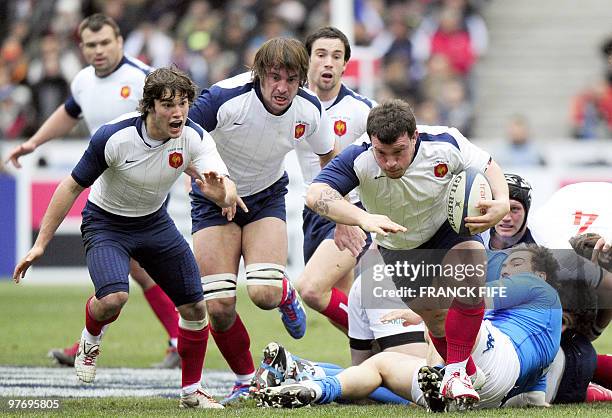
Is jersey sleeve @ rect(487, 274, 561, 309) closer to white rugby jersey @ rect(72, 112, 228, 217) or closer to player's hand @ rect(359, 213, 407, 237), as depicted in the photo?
player's hand @ rect(359, 213, 407, 237)

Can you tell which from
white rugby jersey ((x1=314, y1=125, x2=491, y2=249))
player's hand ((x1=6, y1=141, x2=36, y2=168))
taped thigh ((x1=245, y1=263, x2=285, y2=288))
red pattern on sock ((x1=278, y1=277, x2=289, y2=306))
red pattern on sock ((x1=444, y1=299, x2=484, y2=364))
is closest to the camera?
red pattern on sock ((x1=444, y1=299, x2=484, y2=364))

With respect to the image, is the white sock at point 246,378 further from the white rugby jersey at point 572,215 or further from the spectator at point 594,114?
the spectator at point 594,114

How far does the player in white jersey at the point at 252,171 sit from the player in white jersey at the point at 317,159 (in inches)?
19.5

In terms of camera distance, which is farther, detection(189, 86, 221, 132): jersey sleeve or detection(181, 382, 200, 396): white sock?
detection(189, 86, 221, 132): jersey sleeve

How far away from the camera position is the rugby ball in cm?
662

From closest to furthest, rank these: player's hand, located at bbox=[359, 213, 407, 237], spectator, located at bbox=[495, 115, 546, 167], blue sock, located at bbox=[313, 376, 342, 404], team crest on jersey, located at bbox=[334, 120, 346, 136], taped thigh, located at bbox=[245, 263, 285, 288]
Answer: player's hand, located at bbox=[359, 213, 407, 237] → blue sock, located at bbox=[313, 376, 342, 404] → taped thigh, located at bbox=[245, 263, 285, 288] → team crest on jersey, located at bbox=[334, 120, 346, 136] → spectator, located at bbox=[495, 115, 546, 167]

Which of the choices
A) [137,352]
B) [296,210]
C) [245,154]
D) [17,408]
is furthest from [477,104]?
[17,408]

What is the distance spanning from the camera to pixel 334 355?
32.9 ft

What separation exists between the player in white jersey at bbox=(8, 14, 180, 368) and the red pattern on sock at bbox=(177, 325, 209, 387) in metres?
2.29

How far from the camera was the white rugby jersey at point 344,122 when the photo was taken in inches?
356

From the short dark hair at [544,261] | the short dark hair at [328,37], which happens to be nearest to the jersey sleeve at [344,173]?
the short dark hair at [544,261]

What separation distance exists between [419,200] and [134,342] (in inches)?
203

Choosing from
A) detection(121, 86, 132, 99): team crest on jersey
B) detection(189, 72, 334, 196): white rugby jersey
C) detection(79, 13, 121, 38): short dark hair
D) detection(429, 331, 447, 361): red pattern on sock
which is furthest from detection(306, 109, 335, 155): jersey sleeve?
detection(79, 13, 121, 38): short dark hair

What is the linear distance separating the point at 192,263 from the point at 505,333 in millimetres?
1996
